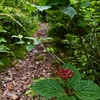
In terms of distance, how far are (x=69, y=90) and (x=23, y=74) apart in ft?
6.38

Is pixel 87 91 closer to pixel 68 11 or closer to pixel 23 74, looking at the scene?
pixel 68 11

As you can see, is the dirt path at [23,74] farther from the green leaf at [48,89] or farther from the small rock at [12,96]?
the green leaf at [48,89]

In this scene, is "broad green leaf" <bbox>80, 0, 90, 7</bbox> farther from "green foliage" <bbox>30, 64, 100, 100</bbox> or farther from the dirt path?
the dirt path

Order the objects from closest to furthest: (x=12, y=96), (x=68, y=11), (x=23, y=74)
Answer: (x=68, y=11), (x=12, y=96), (x=23, y=74)

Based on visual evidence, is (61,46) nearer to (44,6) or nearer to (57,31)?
(57,31)

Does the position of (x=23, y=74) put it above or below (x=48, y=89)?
below

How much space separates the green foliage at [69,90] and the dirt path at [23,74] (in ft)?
4.33

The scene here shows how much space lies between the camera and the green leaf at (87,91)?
0.82 meters

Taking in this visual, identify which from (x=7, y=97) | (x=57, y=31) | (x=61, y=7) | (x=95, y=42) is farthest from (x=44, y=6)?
(x=57, y=31)

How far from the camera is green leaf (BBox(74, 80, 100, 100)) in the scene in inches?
32.3

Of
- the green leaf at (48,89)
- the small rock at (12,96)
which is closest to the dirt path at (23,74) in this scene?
the small rock at (12,96)

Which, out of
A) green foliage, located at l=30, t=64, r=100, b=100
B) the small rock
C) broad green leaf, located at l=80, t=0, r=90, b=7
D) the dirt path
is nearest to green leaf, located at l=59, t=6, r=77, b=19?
broad green leaf, located at l=80, t=0, r=90, b=7

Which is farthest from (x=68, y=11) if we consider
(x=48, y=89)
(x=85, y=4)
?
(x=48, y=89)

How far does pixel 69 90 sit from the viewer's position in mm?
882
